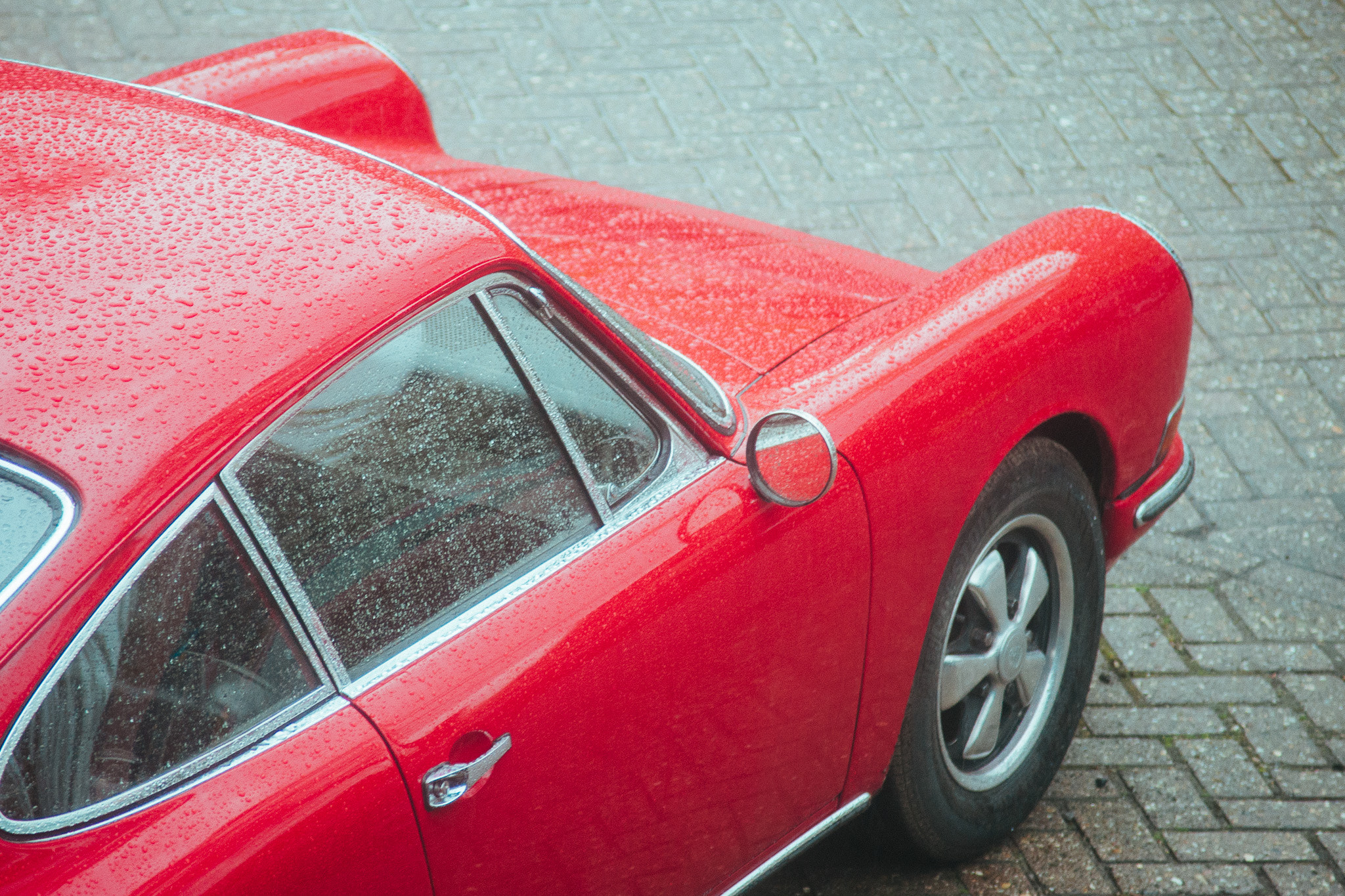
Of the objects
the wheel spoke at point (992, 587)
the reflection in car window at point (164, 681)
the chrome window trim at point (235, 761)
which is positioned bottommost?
the wheel spoke at point (992, 587)

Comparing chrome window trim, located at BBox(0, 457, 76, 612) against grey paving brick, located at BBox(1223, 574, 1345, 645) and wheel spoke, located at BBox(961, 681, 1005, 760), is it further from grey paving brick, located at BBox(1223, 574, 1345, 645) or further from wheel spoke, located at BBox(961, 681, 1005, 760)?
grey paving brick, located at BBox(1223, 574, 1345, 645)

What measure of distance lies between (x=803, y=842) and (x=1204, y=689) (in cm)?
160

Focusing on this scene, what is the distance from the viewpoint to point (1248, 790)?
312cm

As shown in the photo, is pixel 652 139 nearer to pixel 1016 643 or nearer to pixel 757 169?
pixel 757 169

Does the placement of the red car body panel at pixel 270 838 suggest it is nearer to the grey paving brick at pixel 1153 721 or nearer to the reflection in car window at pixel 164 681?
the reflection in car window at pixel 164 681

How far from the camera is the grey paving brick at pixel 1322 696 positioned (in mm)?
3348

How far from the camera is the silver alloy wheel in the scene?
2.63m

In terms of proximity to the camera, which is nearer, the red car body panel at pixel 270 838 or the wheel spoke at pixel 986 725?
the red car body panel at pixel 270 838

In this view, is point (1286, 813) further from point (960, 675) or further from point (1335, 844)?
point (960, 675)

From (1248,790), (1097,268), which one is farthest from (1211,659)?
(1097,268)

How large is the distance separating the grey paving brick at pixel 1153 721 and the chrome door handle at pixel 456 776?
209cm

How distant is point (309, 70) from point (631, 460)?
6.33 feet

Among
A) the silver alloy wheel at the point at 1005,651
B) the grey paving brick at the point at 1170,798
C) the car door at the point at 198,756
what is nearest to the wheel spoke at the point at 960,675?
the silver alloy wheel at the point at 1005,651

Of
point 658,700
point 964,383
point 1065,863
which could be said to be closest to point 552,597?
point 658,700
